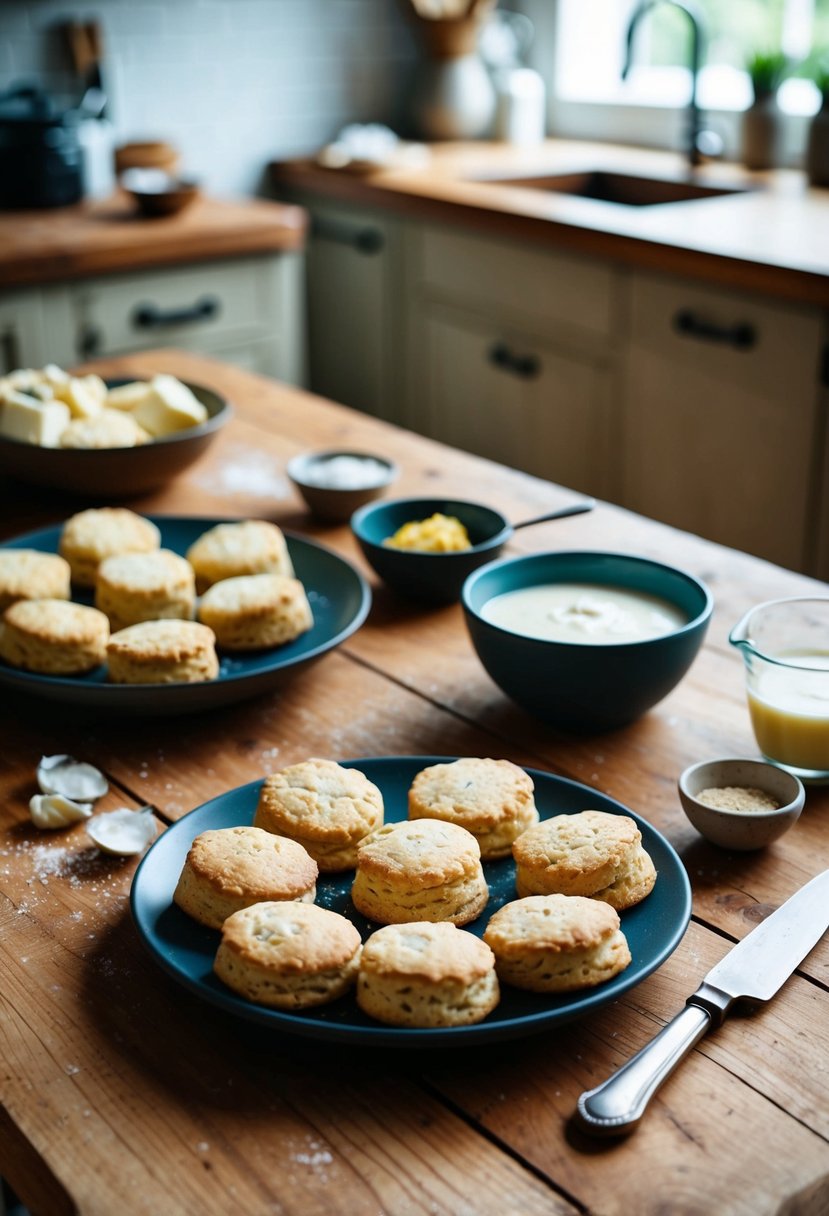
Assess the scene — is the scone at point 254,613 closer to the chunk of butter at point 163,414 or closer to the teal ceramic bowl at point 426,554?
the teal ceramic bowl at point 426,554

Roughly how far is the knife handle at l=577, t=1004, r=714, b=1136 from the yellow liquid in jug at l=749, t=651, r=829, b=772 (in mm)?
322

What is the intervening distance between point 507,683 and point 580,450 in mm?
1844

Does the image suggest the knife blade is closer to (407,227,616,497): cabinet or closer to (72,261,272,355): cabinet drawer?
(407,227,616,497): cabinet

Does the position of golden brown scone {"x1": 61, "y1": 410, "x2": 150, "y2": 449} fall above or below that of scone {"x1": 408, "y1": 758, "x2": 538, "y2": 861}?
above

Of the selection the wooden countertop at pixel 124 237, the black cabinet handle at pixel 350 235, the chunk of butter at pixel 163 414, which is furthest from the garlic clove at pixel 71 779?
the black cabinet handle at pixel 350 235

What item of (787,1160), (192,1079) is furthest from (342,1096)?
(787,1160)

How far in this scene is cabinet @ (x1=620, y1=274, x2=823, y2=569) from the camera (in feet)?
7.73

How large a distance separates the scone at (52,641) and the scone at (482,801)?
359mm

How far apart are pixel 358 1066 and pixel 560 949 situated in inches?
5.4

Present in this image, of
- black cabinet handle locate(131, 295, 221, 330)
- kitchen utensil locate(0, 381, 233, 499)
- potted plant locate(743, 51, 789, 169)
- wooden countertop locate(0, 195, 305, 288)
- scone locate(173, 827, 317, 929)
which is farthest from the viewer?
potted plant locate(743, 51, 789, 169)

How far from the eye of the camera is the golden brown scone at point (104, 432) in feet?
4.99

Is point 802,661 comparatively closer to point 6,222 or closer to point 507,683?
point 507,683

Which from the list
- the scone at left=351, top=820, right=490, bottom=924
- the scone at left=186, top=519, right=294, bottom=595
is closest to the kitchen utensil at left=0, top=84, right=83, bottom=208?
the scone at left=186, top=519, right=294, bottom=595

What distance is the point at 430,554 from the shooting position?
1.31 metres
